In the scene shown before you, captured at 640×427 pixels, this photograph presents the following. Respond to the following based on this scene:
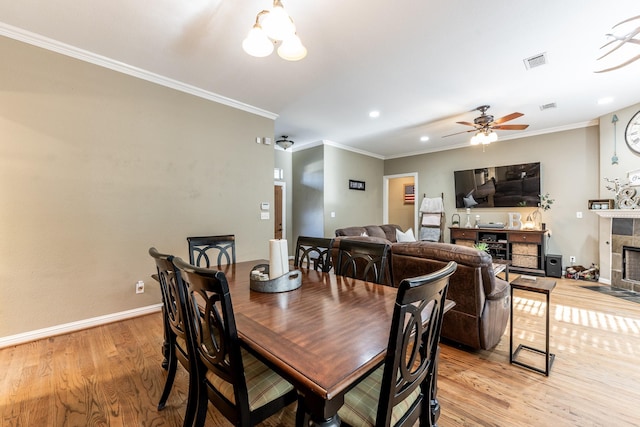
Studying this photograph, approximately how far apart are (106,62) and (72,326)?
9.14 feet

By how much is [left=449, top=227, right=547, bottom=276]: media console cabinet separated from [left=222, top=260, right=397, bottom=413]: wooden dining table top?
4887mm

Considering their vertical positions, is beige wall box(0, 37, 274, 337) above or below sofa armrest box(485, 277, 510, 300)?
above

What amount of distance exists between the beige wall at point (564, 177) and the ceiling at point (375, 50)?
0.76m

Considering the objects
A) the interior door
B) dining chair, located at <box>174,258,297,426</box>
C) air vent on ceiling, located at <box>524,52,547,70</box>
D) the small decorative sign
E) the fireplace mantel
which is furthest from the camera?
the small decorative sign

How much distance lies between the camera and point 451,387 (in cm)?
186

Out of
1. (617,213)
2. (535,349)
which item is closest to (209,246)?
(535,349)

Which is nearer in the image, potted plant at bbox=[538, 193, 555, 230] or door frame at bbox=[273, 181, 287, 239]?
potted plant at bbox=[538, 193, 555, 230]

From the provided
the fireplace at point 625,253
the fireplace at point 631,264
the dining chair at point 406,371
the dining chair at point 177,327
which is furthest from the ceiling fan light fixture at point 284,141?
the fireplace at point 631,264

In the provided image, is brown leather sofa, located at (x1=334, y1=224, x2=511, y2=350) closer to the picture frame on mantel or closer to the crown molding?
the crown molding

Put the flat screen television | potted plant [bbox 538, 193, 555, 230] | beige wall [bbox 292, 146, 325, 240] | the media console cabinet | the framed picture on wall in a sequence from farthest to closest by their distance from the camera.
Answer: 1. the framed picture on wall
2. beige wall [bbox 292, 146, 325, 240]
3. the flat screen television
4. potted plant [bbox 538, 193, 555, 230]
5. the media console cabinet

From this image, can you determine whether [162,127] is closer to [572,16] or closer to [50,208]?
[50,208]

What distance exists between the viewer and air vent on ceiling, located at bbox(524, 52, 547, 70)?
2711 millimetres

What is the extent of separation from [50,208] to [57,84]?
1231 mm

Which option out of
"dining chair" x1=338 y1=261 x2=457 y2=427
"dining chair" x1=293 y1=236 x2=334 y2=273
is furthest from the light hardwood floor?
"dining chair" x1=293 y1=236 x2=334 y2=273
